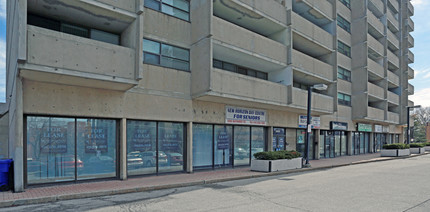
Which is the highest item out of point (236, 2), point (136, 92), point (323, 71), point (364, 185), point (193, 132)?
point (236, 2)

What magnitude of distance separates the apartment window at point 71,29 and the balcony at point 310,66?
12616 millimetres

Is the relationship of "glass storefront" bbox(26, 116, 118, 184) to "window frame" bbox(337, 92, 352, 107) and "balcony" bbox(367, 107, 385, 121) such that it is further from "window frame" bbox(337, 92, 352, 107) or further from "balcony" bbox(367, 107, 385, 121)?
"balcony" bbox(367, 107, 385, 121)

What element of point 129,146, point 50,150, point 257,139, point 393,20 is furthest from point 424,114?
point 50,150

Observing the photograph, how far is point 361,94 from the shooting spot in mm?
31438

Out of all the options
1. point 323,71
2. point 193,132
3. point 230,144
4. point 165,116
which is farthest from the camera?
point 323,71

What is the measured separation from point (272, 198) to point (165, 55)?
8.81 metres

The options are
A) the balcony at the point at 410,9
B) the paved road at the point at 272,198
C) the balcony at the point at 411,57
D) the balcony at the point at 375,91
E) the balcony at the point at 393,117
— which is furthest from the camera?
the balcony at the point at 410,9

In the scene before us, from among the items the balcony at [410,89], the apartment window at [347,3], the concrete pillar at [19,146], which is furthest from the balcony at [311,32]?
the balcony at [410,89]

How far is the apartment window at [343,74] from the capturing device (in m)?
30.1

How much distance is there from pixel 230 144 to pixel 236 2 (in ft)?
27.3

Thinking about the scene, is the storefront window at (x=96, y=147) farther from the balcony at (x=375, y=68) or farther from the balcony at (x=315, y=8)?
the balcony at (x=375, y=68)

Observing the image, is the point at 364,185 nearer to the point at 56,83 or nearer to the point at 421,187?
the point at 421,187

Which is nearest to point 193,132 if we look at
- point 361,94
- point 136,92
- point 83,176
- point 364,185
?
point 136,92

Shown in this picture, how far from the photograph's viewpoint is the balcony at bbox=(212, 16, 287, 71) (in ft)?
53.3
